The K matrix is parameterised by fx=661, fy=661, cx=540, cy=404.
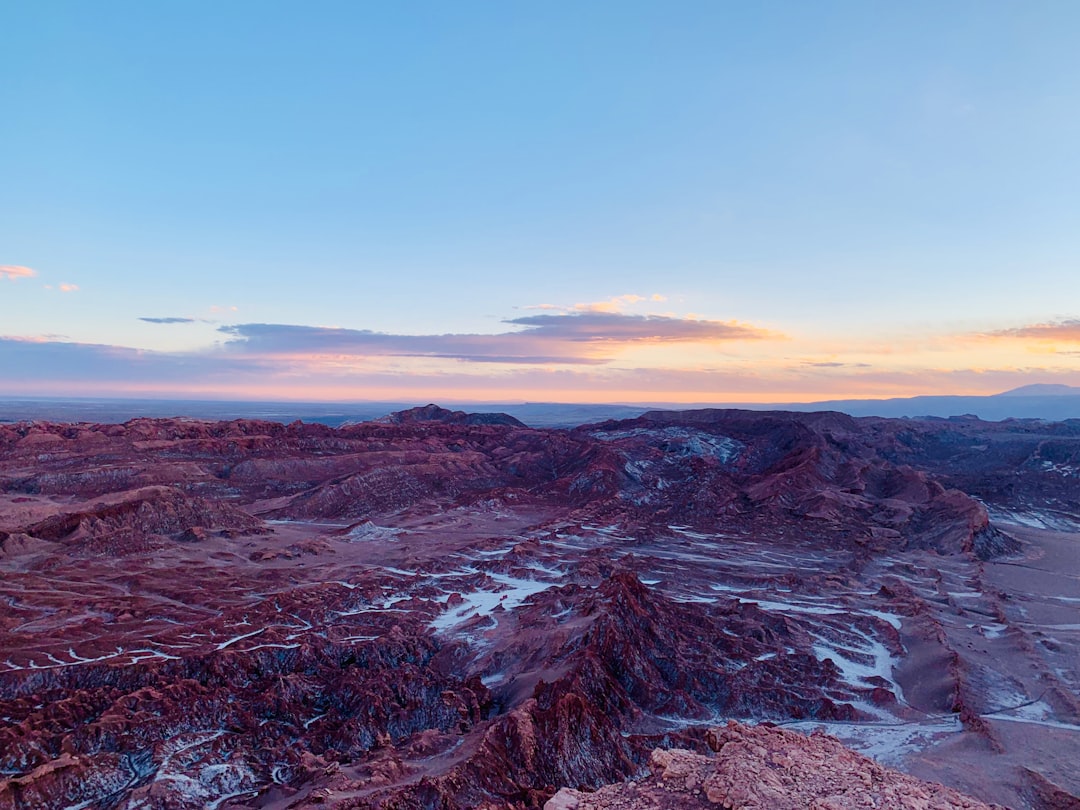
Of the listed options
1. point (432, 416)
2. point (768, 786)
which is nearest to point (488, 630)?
point (768, 786)

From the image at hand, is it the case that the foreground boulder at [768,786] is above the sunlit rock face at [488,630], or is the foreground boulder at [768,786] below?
above

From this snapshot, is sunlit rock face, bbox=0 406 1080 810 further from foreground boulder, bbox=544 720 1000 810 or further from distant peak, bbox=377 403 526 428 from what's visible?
distant peak, bbox=377 403 526 428

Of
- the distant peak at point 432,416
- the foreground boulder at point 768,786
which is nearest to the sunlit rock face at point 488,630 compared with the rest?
the foreground boulder at point 768,786

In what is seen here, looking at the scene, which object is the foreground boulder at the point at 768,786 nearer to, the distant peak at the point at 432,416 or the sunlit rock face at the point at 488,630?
the sunlit rock face at the point at 488,630

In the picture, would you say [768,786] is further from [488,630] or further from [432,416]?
[432,416]

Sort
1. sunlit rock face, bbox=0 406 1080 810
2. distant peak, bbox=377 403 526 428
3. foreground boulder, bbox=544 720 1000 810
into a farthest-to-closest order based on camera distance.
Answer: distant peak, bbox=377 403 526 428, sunlit rock face, bbox=0 406 1080 810, foreground boulder, bbox=544 720 1000 810

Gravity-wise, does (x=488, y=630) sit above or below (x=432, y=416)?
below

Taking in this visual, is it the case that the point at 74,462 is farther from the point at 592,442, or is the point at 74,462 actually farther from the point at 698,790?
the point at 698,790

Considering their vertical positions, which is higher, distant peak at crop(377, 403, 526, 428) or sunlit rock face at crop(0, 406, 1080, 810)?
distant peak at crop(377, 403, 526, 428)

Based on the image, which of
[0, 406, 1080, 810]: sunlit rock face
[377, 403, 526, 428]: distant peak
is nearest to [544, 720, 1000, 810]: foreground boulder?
[0, 406, 1080, 810]: sunlit rock face

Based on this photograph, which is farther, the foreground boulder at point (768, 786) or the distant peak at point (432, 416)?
the distant peak at point (432, 416)
